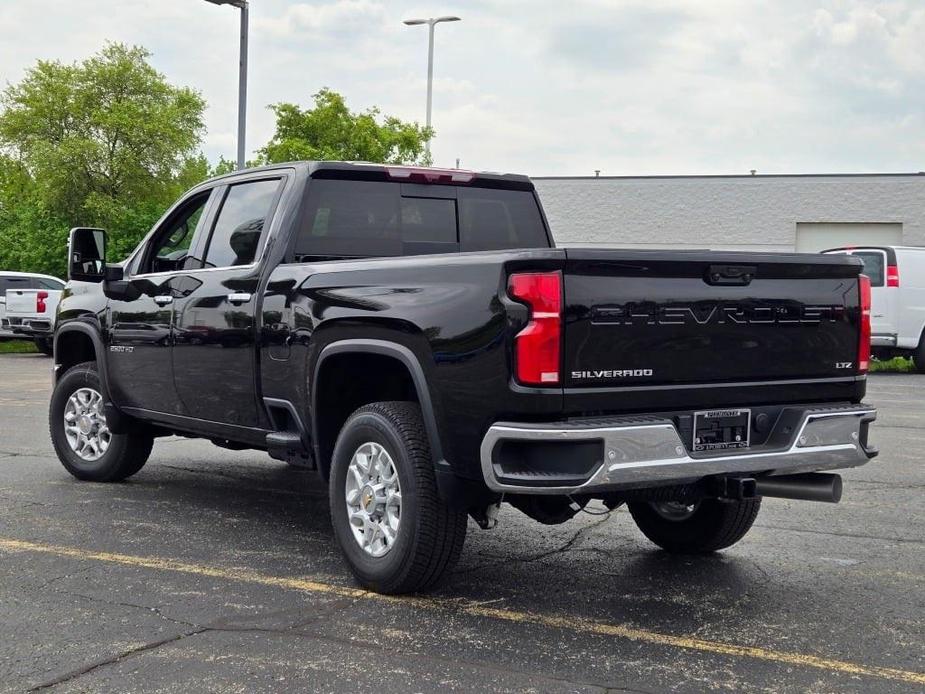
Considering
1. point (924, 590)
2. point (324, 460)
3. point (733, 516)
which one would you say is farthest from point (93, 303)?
point (924, 590)

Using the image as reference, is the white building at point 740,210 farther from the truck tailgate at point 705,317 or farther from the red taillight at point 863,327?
the truck tailgate at point 705,317

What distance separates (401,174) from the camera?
640 centimetres

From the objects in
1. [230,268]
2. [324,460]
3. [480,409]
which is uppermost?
[230,268]

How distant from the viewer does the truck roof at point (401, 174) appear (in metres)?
6.19

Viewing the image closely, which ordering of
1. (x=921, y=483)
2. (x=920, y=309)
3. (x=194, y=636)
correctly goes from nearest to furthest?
(x=194, y=636) < (x=921, y=483) < (x=920, y=309)

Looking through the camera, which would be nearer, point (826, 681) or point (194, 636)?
point (826, 681)

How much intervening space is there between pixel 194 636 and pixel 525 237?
324cm

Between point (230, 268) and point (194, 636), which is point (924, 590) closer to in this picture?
point (194, 636)

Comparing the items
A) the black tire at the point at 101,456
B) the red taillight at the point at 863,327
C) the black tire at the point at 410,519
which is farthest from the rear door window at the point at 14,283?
the red taillight at the point at 863,327

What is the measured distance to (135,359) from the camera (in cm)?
719

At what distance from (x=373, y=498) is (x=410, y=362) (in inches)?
25.9

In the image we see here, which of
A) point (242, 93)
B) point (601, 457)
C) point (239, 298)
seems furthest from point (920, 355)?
point (601, 457)

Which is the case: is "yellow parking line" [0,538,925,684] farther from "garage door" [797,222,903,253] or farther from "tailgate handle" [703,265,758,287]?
"garage door" [797,222,903,253]

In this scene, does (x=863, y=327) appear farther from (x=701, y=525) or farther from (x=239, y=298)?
(x=239, y=298)
